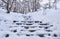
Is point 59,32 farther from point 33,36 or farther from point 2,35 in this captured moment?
point 2,35

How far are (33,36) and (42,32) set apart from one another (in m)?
0.48

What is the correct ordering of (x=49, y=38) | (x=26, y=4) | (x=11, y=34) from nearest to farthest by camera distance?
1. (x=49, y=38)
2. (x=11, y=34)
3. (x=26, y=4)

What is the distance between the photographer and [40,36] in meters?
5.16

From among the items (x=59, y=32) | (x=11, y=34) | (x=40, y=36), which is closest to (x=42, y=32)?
(x=40, y=36)

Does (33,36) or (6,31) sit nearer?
(33,36)

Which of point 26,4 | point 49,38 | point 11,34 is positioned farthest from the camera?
point 26,4

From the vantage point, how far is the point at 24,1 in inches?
1098

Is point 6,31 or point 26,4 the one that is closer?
point 6,31

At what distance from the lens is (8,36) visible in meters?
5.14

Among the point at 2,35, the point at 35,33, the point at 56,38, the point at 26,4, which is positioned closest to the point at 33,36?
the point at 35,33

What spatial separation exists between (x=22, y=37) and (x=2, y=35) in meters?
0.74

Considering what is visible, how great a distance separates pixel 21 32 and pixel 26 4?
22.1 metres

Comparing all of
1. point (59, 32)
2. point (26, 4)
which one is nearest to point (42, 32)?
point (59, 32)

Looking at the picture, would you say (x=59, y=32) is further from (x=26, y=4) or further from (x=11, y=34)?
(x=26, y=4)
